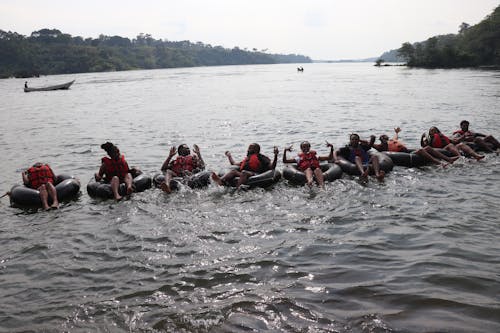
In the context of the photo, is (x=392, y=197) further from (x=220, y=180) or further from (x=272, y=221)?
(x=220, y=180)

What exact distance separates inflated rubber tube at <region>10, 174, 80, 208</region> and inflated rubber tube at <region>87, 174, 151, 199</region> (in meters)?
0.43

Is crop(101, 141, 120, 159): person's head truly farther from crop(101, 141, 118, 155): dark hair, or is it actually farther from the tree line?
the tree line

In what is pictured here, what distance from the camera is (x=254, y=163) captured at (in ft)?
37.0

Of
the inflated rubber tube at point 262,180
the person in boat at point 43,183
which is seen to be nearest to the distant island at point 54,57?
the person in boat at point 43,183

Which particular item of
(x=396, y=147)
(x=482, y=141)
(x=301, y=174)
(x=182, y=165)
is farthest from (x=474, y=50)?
(x=182, y=165)

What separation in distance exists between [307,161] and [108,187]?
17.9 ft

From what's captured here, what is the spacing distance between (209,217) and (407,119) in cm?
1725

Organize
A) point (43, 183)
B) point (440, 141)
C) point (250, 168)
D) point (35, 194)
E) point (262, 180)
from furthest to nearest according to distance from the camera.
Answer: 1. point (440, 141)
2. point (250, 168)
3. point (262, 180)
4. point (43, 183)
5. point (35, 194)

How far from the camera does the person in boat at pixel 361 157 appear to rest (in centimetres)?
1098

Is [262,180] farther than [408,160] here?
No

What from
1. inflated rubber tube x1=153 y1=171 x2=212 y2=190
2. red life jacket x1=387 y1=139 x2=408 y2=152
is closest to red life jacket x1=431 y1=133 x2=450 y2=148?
red life jacket x1=387 y1=139 x2=408 y2=152

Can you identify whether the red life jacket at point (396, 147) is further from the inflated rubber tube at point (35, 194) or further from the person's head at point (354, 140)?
the inflated rubber tube at point (35, 194)

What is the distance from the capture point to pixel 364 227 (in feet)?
25.6

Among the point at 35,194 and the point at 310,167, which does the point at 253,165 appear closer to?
the point at 310,167
